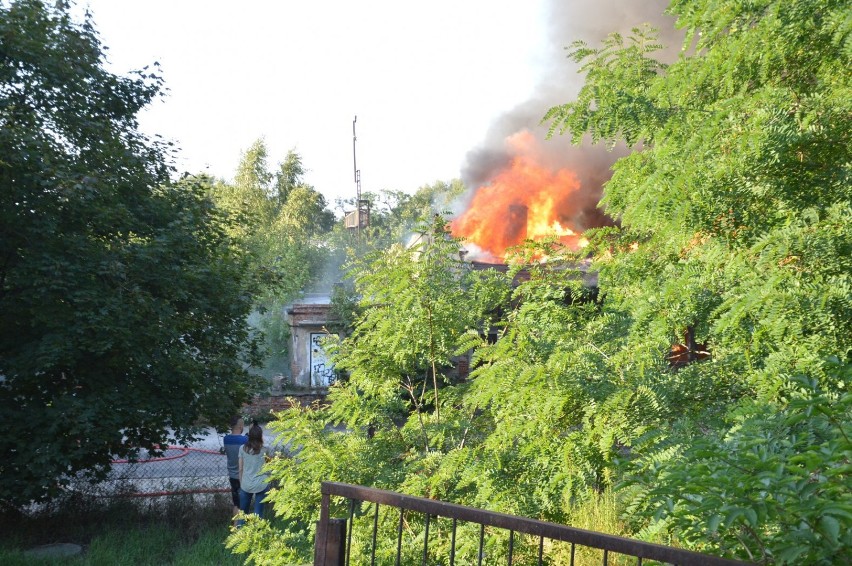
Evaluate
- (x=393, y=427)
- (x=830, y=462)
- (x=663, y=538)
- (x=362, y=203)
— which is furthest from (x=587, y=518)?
(x=362, y=203)

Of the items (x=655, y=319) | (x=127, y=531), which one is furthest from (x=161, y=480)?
(x=655, y=319)

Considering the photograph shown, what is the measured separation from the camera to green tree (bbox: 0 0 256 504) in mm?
10039

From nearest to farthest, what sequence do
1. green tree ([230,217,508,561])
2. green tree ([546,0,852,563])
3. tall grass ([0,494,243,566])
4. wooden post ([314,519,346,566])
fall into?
wooden post ([314,519,346,566])
green tree ([546,0,852,563])
green tree ([230,217,508,561])
tall grass ([0,494,243,566])

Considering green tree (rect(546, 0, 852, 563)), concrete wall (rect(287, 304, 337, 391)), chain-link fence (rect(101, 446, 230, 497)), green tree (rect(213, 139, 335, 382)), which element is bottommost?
chain-link fence (rect(101, 446, 230, 497))

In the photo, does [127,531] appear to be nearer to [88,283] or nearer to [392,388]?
[88,283]

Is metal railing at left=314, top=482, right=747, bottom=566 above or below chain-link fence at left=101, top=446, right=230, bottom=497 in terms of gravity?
above

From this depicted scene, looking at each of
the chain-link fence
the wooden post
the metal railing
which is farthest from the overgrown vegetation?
the chain-link fence

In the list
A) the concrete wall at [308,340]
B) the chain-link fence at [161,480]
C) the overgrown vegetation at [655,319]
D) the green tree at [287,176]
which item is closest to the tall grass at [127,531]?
the chain-link fence at [161,480]

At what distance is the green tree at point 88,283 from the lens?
32.9 ft

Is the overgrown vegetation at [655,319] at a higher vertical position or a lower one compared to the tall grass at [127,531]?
higher

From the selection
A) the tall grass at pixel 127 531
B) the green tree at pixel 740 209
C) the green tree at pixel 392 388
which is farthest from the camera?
the tall grass at pixel 127 531

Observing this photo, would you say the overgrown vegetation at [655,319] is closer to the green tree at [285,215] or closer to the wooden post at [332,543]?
the wooden post at [332,543]

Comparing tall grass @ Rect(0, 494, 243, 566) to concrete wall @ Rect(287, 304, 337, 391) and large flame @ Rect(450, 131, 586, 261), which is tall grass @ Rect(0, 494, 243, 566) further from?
concrete wall @ Rect(287, 304, 337, 391)

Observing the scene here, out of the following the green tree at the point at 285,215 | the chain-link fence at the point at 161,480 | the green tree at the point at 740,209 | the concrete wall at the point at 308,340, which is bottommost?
the chain-link fence at the point at 161,480
